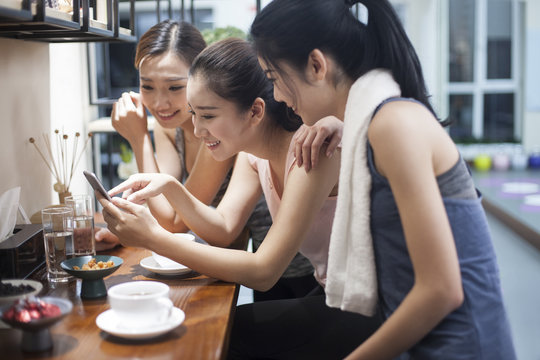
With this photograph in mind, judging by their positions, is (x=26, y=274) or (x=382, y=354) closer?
(x=382, y=354)

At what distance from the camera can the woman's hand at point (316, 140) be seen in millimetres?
1335

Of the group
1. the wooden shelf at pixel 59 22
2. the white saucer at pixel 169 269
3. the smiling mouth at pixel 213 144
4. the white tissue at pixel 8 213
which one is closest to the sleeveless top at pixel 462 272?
the white saucer at pixel 169 269

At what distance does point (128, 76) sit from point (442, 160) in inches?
260

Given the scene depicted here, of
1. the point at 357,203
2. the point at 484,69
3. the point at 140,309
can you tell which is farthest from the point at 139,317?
the point at 484,69

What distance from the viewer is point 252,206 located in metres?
1.77

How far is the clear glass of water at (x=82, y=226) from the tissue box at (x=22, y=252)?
94 millimetres

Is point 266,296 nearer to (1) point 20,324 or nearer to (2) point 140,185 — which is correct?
(2) point 140,185

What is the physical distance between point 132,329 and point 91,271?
0.83ft

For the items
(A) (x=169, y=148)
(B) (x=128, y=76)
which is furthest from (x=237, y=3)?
(A) (x=169, y=148)

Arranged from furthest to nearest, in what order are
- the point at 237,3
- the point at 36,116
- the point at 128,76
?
the point at 237,3, the point at 128,76, the point at 36,116

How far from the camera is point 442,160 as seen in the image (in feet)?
3.28

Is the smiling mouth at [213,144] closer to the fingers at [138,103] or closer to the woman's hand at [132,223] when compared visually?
the woman's hand at [132,223]

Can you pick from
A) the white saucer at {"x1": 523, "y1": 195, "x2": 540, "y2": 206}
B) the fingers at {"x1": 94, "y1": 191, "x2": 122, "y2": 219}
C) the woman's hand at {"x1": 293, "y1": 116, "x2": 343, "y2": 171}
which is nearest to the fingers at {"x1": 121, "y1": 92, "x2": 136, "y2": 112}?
the fingers at {"x1": 94, "y1": 191, "x2": 122, "y2": 219}

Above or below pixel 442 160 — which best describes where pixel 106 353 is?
below
